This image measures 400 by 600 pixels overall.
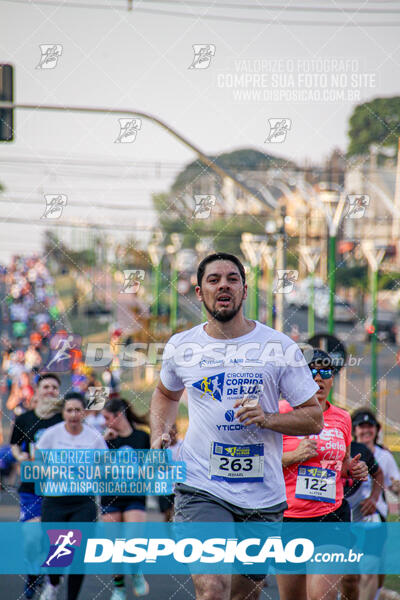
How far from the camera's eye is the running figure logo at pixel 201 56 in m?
7.47

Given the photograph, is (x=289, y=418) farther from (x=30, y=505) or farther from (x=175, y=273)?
(x=175, y=273)

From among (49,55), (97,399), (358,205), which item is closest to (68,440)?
(97,399)

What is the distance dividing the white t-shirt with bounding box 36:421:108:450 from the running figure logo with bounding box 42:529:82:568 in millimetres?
581

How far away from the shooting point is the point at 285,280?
296 inches

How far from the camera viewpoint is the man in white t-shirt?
3.74 metres

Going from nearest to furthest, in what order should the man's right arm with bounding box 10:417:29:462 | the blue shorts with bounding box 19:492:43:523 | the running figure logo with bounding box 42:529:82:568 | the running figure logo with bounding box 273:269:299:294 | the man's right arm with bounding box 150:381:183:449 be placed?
the man's right arm with bounding box 150:381:183:449 → the running figure logo with bounding box 42:529:82:568 → the blue shorts with bounding box 19:492:43:523 → the man's right arm with bounding box 10:417:29:462 → the running figure logo with bounding box 273:269:299:294

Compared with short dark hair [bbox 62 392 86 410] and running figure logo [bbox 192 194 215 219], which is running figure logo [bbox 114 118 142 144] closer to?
running figure logo [bbox 192 194 215 219]

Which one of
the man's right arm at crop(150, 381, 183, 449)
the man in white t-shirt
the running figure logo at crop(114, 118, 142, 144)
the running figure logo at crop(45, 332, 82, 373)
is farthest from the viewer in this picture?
the running figure logo at crop(45, 332, 82, 373)

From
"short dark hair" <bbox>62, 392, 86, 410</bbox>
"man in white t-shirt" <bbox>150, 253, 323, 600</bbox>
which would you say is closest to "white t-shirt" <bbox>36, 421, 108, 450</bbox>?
"short dark hair" <bbox>62, 392, 86, 410</bbox>

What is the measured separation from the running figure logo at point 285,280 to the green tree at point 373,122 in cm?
265

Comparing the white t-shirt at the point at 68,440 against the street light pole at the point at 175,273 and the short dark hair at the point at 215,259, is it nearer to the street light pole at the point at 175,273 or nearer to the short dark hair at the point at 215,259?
the short dark hair at the point at 215,259

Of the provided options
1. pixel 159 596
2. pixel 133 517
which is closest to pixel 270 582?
pixel 159 596

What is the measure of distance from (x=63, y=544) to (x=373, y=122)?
26.3 ft

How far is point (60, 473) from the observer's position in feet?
19.6
